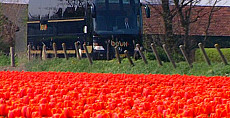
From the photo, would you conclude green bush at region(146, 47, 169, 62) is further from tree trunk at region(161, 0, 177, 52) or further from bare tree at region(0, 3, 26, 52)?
bare tree at region(0, 3, 26, 52)

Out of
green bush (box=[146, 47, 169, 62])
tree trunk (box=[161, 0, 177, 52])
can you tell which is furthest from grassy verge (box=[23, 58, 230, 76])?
tree trunk (box=[161, 0, 177, 52])

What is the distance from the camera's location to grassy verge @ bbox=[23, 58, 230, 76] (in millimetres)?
19722

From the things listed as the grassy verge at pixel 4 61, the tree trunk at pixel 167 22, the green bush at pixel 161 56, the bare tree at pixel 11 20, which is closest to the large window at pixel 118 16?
the tree trunk at pixel 167 22

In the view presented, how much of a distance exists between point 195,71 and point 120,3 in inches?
305

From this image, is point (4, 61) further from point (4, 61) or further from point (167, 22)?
point (167, 22)

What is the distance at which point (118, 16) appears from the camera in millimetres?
26781

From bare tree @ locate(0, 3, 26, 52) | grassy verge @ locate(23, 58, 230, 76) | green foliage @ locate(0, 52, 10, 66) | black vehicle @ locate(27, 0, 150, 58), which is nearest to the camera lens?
grassy verge @ locate(23, 58, 230, 76)

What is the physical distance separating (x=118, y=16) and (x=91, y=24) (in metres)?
1.73

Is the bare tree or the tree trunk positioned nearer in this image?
the tree trunk

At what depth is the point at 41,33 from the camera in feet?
106

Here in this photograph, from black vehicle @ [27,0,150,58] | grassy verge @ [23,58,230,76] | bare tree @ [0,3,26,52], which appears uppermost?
black vehicle @ [27,0,150,58]

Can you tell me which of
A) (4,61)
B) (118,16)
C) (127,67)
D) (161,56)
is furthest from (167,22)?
(4,61)

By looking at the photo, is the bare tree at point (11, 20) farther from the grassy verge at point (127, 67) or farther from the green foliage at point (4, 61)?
the grassy verge at point (127, 67)

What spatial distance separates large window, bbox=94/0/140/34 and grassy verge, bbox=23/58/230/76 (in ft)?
7.71
